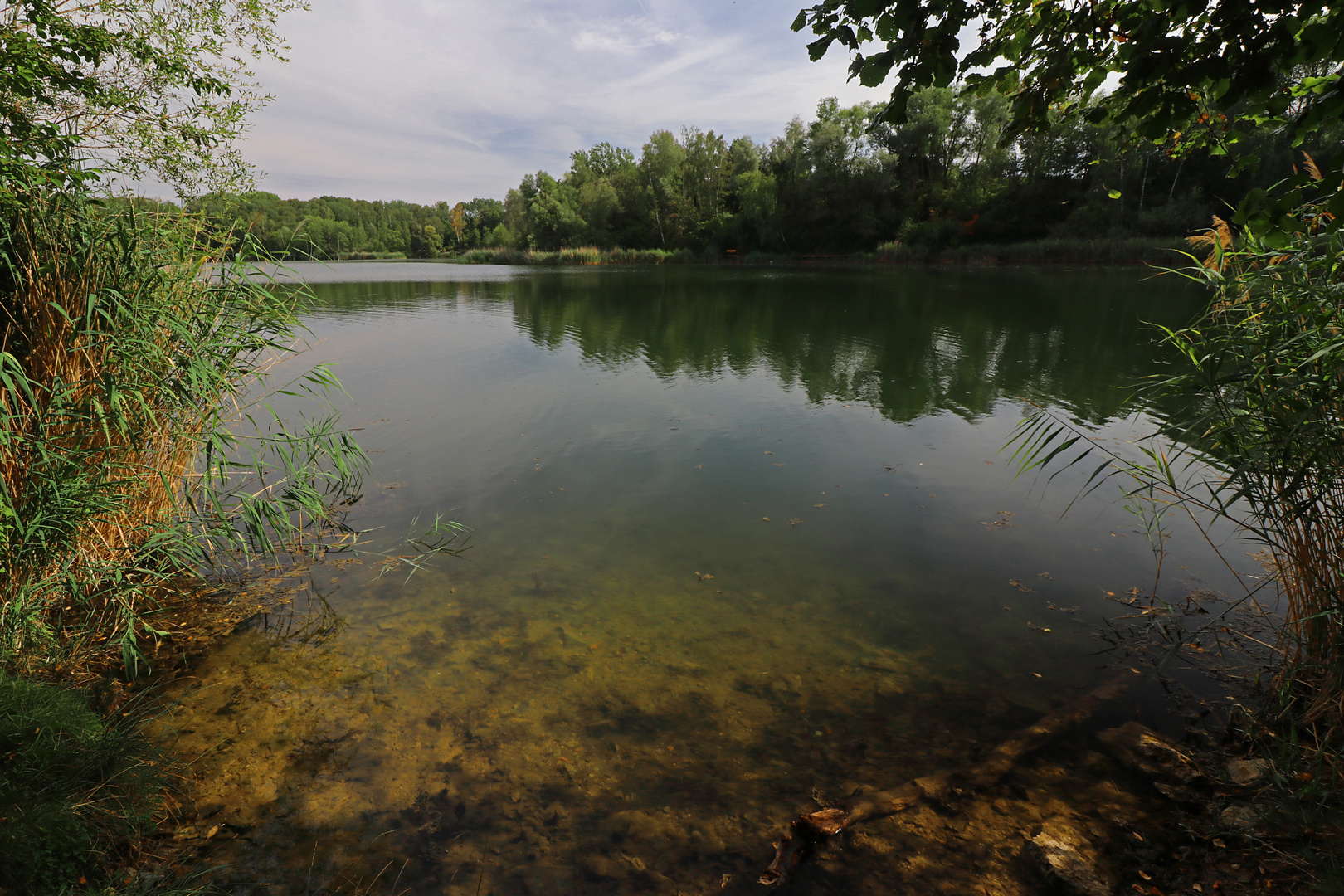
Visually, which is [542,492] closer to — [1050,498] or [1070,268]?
[1050,498]

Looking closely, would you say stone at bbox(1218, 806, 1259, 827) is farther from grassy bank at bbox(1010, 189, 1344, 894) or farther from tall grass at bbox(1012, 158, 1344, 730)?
tall grass at bbox(1012, 158, 1344, 730)

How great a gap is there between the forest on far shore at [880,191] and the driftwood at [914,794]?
1386 inches

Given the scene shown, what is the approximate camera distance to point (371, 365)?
13.5 meters

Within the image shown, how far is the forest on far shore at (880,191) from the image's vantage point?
4391 cm

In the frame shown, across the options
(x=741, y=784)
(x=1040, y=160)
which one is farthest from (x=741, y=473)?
(x=1040, y=160)

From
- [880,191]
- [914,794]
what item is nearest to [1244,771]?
[914,794]

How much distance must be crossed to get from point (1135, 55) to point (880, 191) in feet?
202

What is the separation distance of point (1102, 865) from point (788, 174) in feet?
230

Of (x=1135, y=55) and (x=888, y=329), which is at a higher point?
(x=1135, y=55)

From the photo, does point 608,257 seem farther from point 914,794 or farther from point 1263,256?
point 914,794

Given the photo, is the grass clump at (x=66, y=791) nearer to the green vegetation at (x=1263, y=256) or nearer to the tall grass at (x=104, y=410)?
the tall grass at (x=104, y=410)

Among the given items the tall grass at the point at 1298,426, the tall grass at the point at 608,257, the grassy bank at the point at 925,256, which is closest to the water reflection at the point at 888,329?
the tall grass at the point at 1298,426

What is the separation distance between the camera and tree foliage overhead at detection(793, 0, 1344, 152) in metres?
2.51

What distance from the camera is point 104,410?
372 centimetres
